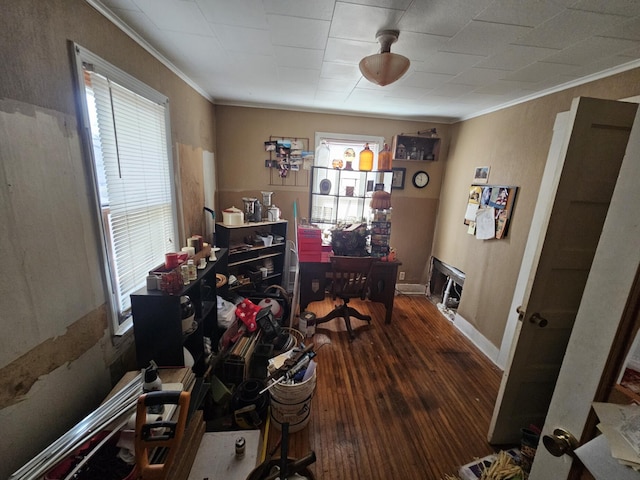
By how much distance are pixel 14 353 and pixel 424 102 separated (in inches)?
132

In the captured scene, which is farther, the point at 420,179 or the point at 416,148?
the point at 420,179

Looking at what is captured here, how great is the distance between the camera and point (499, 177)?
102 inches

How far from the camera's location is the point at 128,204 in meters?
1.50

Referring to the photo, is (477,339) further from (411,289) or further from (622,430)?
(622,430)

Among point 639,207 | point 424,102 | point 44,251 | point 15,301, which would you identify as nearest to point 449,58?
point 424,102

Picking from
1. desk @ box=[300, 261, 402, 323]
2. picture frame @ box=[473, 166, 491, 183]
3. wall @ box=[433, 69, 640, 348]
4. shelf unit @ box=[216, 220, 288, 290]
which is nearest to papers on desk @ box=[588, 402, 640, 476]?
wall @ box=[433, 69, 640, 348]

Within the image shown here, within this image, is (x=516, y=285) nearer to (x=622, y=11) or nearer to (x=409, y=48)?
(x=622, y=11)

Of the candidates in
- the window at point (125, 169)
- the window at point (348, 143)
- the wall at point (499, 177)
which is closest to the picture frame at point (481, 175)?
the wall at point (499, 177)

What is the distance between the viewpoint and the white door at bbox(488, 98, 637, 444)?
3.80 ft

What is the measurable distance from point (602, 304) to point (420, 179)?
3.24 m

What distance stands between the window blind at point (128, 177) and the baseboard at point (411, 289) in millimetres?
3200

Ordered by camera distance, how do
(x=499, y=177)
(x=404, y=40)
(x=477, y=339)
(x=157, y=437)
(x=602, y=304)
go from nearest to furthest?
(x=602, y=304), (x=157, y=437), (x=404, y=40), (x=499, y=177), (x=477, y=339)

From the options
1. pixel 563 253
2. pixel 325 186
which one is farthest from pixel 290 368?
pixel 325 186

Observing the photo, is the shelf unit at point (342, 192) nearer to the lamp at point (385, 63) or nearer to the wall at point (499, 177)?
the wall at point (499, 177)
